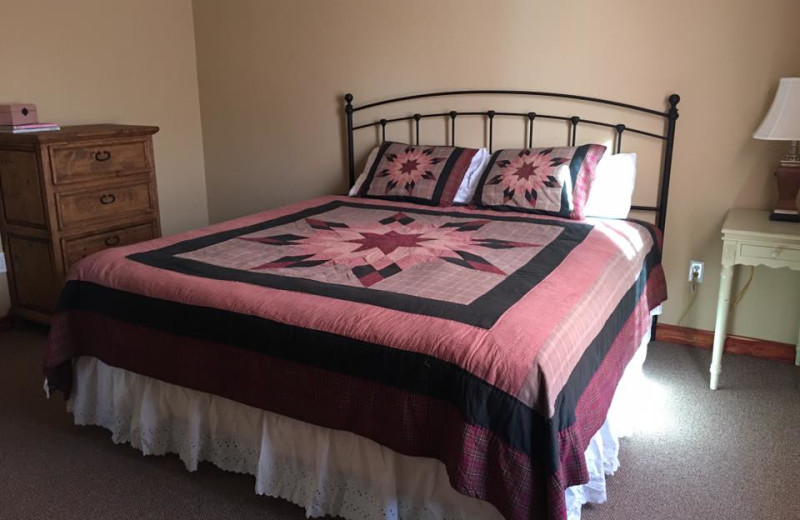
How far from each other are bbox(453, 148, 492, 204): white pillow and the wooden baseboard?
1125 millimetres

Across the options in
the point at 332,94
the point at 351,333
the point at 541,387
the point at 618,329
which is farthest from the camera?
the point at 332,94

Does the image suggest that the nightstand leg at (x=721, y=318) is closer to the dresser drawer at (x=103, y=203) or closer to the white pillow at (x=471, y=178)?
the white pillow at (x=471, y=178)

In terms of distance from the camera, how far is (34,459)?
232 centimetres

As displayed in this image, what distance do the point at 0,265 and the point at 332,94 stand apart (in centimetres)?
196

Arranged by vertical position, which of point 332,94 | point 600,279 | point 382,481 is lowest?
point 382,481

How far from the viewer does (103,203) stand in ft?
10.9

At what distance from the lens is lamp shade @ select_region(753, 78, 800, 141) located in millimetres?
2592

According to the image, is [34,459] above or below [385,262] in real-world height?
below

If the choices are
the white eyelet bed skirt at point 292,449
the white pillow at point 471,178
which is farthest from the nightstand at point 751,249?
the white pillow at point 471,178

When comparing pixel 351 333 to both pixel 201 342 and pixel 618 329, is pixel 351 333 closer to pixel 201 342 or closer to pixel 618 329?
pixel 201 342

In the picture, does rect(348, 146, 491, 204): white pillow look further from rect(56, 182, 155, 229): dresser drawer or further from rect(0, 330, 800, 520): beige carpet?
rect(56, 182, 155, 229): dresser drawer

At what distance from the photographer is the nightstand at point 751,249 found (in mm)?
2521

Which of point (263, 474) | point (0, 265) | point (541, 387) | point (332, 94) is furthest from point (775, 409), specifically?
point (0, 265)

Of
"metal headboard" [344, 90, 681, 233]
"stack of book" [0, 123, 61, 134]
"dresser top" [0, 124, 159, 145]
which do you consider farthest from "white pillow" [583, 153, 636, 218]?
"stack of book" [0, 123, 61, 134]
